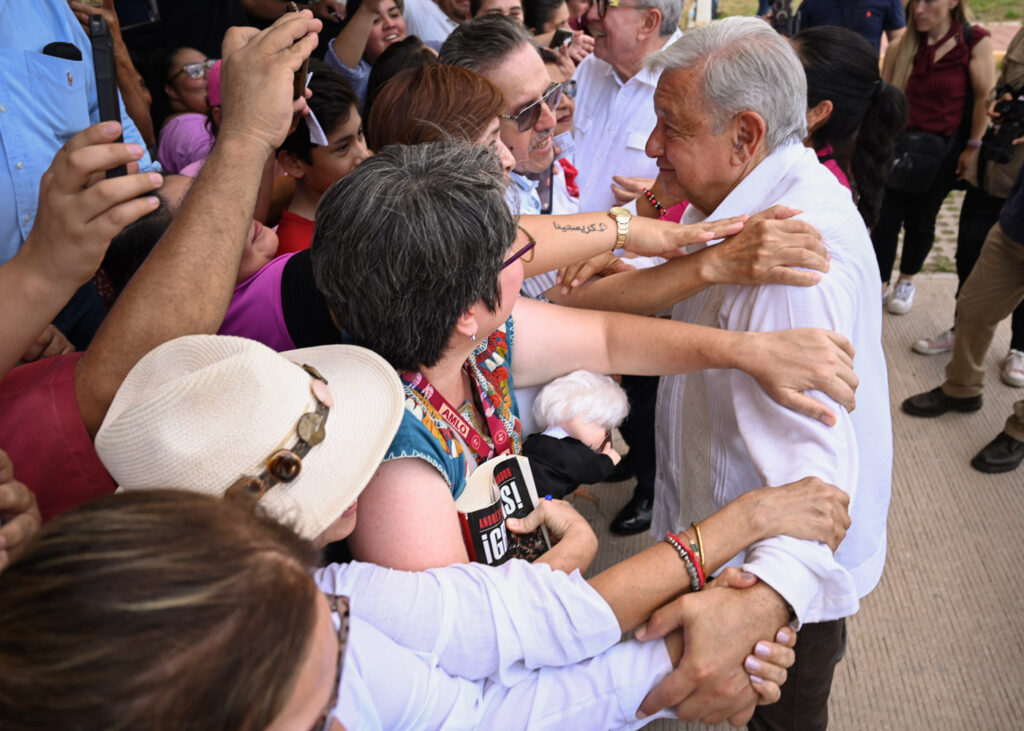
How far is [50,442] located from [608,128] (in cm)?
290

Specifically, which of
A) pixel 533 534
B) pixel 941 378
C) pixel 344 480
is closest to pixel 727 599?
pixel 533 534

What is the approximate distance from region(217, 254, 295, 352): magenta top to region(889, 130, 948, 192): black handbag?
13.2ft

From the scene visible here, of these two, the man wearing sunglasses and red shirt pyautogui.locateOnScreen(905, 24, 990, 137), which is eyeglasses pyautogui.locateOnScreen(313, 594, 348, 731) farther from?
red shirt pyautogui.locateOnScreen(905, 24, 990, 137)

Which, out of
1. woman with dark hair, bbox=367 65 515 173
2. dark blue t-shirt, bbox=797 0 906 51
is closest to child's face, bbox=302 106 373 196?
woman with dark hair, bbox=367 65 515 173

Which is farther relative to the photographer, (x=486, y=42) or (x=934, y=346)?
(x=934, y=346)

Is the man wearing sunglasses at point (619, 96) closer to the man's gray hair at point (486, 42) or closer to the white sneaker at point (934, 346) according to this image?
the man's gray hair at point (486, 42)

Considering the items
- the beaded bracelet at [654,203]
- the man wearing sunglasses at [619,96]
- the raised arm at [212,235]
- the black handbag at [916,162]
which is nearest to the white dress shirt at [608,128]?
the man wearing sunglasses at [619,96]

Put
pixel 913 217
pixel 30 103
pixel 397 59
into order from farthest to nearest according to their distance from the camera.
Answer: pixel 913 217 < pixel 397 59 < pixel 30 103

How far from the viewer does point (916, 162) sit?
451 centimetres

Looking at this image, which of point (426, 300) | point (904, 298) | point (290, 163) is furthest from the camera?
point (904, 298)

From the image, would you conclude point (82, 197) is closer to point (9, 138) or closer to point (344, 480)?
point (344, 480)

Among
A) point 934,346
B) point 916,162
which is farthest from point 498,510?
point 916,162

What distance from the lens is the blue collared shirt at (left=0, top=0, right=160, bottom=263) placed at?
6.66 feet

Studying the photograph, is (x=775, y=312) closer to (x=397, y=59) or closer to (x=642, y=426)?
(x=642, y=426)
